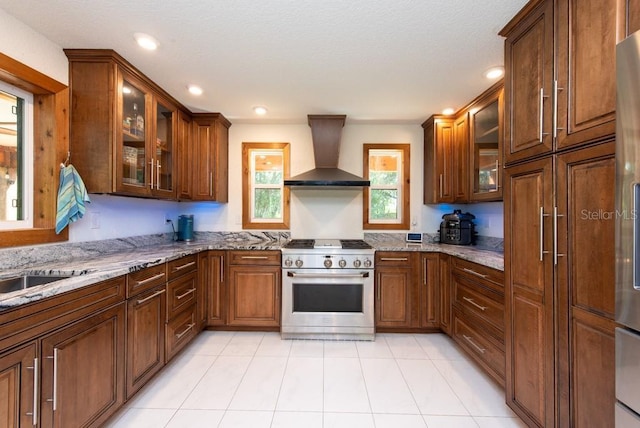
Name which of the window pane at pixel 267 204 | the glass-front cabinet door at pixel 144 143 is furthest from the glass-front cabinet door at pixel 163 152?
the window pane at pixel 267 204

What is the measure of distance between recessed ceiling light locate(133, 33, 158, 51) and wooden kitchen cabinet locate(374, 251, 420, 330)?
2.46 metres

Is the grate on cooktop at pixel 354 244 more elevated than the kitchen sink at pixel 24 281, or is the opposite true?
the grate on cooktop at pixel 354 244

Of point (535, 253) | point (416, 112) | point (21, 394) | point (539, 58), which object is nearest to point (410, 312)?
point (535, 253)

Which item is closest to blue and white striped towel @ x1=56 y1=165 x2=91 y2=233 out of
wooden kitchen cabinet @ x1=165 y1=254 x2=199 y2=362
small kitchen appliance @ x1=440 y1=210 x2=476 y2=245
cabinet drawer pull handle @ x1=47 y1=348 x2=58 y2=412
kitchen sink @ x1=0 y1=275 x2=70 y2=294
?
kitchen sink @ x1=0 y1=275 x2=70 y2=294

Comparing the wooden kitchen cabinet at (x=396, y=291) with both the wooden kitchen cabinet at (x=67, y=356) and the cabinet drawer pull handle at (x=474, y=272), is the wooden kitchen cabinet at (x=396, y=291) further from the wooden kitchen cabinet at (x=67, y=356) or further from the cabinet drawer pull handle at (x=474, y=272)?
the wooden kitchen cabinet at (x=67, y=356)

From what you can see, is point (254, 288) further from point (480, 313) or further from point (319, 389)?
point (480, 313)

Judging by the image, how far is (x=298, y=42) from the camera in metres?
1.79

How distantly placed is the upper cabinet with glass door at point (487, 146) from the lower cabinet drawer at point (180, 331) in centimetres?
280

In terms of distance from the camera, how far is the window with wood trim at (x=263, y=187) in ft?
11.5

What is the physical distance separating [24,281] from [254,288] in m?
1.71

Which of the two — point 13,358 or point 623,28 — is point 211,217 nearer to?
point 13,358

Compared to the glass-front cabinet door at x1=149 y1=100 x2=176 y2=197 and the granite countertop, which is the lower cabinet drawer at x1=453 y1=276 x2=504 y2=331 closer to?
the granite countertop

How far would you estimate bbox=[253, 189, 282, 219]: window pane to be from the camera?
3.53 meters

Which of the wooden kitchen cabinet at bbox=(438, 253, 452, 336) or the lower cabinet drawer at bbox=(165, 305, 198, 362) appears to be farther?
the wooden kitchen cabinet at bbox=(438, 253, 452, 336)
